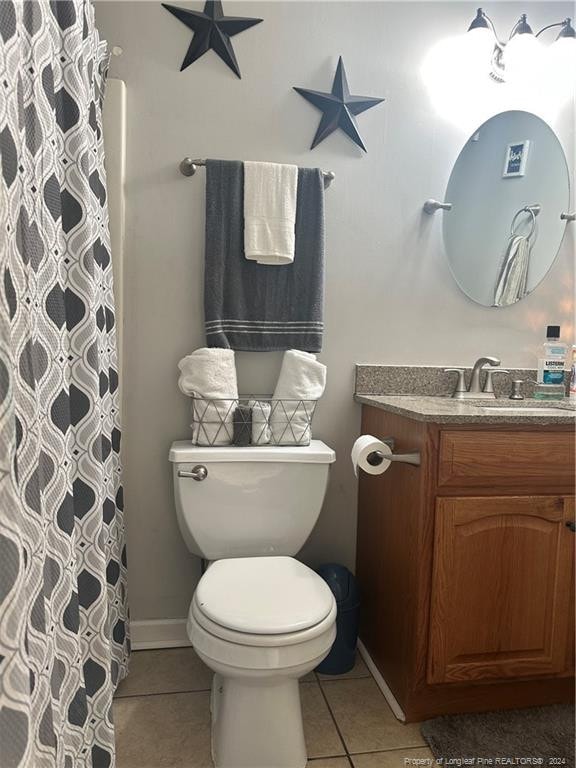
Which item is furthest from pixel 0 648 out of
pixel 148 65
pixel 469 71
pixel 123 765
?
pixel 469 71

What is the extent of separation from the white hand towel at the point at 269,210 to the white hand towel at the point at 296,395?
1.11 feet

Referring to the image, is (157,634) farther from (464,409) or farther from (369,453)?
(464,409)

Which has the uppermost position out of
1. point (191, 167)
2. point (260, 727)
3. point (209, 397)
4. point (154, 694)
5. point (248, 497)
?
point (191, 167)

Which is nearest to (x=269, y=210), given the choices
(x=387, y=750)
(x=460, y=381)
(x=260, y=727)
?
(x=460, y=381)

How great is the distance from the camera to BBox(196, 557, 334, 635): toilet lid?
113cm

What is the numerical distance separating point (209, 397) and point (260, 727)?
86cm

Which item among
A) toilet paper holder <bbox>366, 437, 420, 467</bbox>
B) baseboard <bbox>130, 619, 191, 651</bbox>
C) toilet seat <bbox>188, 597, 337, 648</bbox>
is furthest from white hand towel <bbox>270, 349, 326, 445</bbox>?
baseboard <bbox>130, 619, 191, 651</bbox>

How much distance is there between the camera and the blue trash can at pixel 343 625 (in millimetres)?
1604

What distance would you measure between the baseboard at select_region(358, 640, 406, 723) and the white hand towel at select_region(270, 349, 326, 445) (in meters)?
0.74

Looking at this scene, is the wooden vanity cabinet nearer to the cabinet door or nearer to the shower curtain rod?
the cabinet door

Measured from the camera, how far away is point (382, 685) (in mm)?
1545

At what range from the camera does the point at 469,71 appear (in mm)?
1787

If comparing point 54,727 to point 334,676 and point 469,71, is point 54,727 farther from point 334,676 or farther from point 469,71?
point 469,71

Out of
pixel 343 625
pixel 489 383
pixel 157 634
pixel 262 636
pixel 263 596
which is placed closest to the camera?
pixel 262 636
